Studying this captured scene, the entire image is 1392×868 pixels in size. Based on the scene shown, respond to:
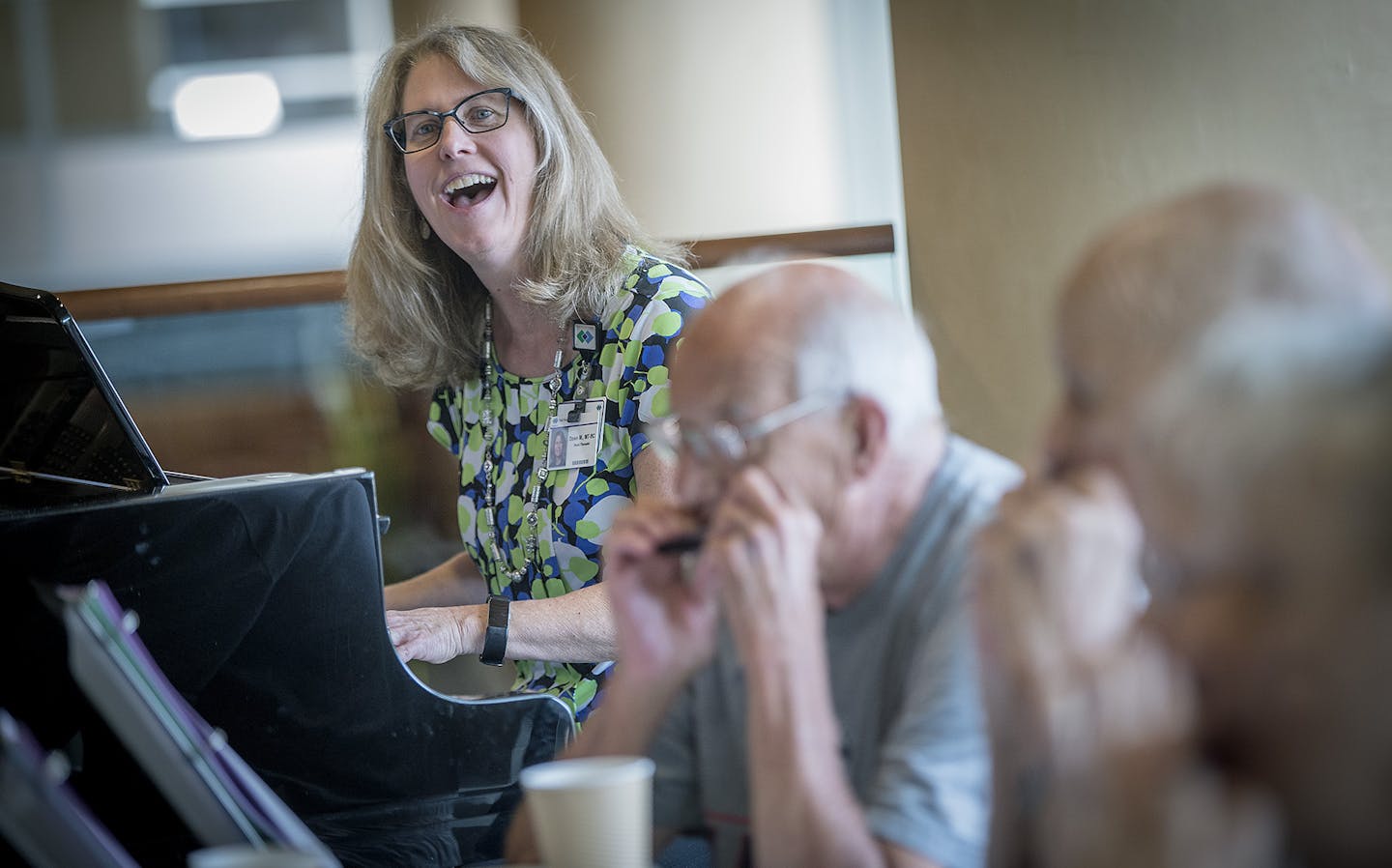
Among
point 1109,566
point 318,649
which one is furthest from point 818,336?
point 318,649

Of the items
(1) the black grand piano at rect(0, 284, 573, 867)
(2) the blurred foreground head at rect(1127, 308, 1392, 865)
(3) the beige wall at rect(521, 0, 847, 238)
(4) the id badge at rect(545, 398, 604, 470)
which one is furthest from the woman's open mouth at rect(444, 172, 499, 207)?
(2) the blurred foreground head at rect(1127, 308, 1392, 865)

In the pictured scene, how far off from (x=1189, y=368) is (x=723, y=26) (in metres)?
2.51

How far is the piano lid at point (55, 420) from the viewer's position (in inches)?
65.4

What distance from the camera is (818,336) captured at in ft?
3.58

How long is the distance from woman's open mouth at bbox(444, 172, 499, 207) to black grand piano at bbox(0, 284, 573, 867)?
23.1 inches

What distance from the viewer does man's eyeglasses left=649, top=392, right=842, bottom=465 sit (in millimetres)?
1086

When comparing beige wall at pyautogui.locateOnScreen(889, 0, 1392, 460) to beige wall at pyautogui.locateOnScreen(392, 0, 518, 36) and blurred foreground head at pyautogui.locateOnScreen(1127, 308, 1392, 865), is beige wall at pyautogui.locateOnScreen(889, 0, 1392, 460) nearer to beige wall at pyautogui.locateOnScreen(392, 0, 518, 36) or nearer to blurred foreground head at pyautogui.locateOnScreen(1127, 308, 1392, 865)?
blurred foreground head at pyautogui.locateOnScreen(1127, 308, 1392, 865)

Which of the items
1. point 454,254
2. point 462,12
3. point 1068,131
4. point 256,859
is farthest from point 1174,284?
point 462,12

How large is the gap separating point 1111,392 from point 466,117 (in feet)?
5.07

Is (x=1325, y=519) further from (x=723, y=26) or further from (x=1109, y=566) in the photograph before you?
(x=723, y=26)

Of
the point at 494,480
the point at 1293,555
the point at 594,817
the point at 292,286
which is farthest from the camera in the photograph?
the point at 292,286

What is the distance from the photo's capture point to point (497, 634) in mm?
1837

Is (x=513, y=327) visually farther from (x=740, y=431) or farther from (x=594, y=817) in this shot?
(x=594, y=817)

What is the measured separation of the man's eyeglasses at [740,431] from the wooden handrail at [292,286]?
5.02 ft
